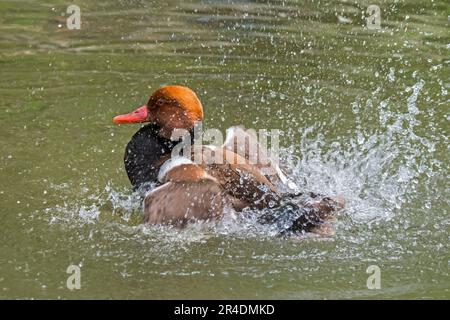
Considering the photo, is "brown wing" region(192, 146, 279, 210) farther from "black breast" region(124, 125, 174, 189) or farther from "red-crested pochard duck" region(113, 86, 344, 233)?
"black breast" region(124, 125, 174, 189)

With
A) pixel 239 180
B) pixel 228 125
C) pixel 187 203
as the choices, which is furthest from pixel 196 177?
pixel 228 125

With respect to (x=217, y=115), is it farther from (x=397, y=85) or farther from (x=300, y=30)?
(x=300, y=30)

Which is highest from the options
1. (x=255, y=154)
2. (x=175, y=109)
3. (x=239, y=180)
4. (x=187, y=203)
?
(x=175, y=109)

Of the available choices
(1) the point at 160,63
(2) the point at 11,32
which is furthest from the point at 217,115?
(2) the point at 11,32

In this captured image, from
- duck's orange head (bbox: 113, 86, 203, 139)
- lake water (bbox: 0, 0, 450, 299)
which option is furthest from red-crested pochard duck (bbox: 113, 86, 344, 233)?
lake water (bbox: 0, 0, 450, 299)

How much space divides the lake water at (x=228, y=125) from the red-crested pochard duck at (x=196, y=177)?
130mm

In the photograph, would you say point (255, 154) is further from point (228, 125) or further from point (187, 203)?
point (228, 125)

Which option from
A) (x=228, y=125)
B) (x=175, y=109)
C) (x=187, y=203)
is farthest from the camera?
(x=228, y=125)

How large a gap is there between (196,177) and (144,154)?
0.67 meters

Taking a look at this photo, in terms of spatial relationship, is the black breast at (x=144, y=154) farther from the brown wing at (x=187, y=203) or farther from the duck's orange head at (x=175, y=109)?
the brown wing at (x=187, y=203)

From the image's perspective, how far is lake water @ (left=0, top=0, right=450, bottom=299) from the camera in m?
5.42

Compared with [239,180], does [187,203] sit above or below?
below

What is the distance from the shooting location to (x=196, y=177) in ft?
19.2

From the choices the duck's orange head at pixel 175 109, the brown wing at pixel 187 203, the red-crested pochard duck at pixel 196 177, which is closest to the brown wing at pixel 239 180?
the red-crested pochard duck at pixel 196 177
